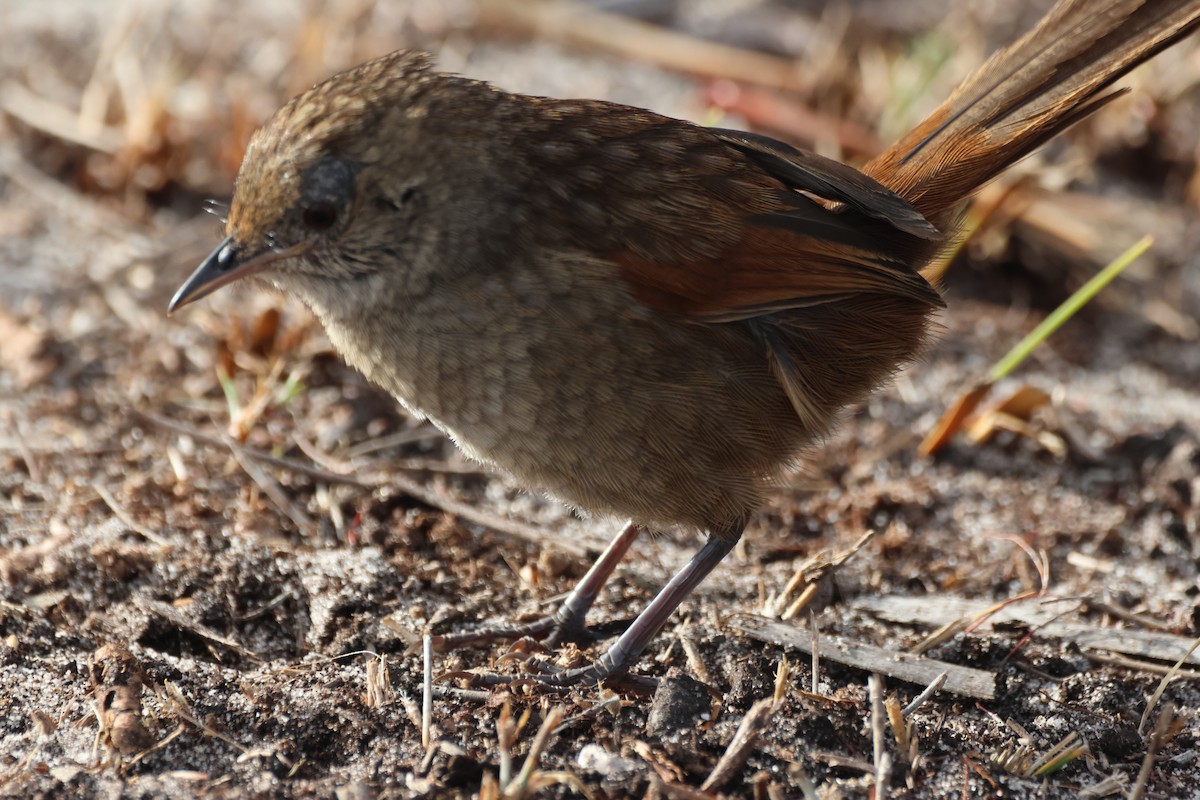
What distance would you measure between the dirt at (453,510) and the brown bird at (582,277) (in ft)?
1.75

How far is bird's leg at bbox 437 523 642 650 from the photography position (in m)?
3.62

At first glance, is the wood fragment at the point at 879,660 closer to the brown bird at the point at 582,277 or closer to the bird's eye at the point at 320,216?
the brown bird at the point at 582,277

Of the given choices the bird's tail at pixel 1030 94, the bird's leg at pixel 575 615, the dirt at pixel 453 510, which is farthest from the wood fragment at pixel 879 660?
the bird's tail at pixel 1030 94

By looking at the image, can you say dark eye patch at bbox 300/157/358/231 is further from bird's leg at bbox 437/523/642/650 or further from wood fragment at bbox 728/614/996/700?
wood fragment at bbox 728/614/996/700

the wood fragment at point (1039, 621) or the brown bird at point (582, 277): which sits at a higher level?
the brown bird at point (582, 277)

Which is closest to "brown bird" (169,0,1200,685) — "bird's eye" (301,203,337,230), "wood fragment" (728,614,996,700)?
"bird's eye" (301,203,337,230)

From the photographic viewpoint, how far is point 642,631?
3.46 metres

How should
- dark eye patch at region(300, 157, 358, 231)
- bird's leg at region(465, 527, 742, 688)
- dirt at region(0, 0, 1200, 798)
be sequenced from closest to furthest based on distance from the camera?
dirt at region(0, 0, 1200, 798), dark eye patch at region(300, 157, 358, 231), bird's leg at region(465, 527, 742, 688)

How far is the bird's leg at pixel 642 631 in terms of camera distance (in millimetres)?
3338

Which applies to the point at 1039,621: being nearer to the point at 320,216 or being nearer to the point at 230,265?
the point at 320,216

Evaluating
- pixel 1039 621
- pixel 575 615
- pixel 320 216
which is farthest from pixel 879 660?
pixel 320 216

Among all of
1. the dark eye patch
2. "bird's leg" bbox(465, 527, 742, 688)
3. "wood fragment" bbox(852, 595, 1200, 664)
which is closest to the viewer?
the dark eye patch

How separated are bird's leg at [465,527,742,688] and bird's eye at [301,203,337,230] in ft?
3.94

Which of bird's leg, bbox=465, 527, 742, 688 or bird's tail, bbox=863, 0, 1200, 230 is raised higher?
bird's tail, bbox=863, 0, 1200, 230
